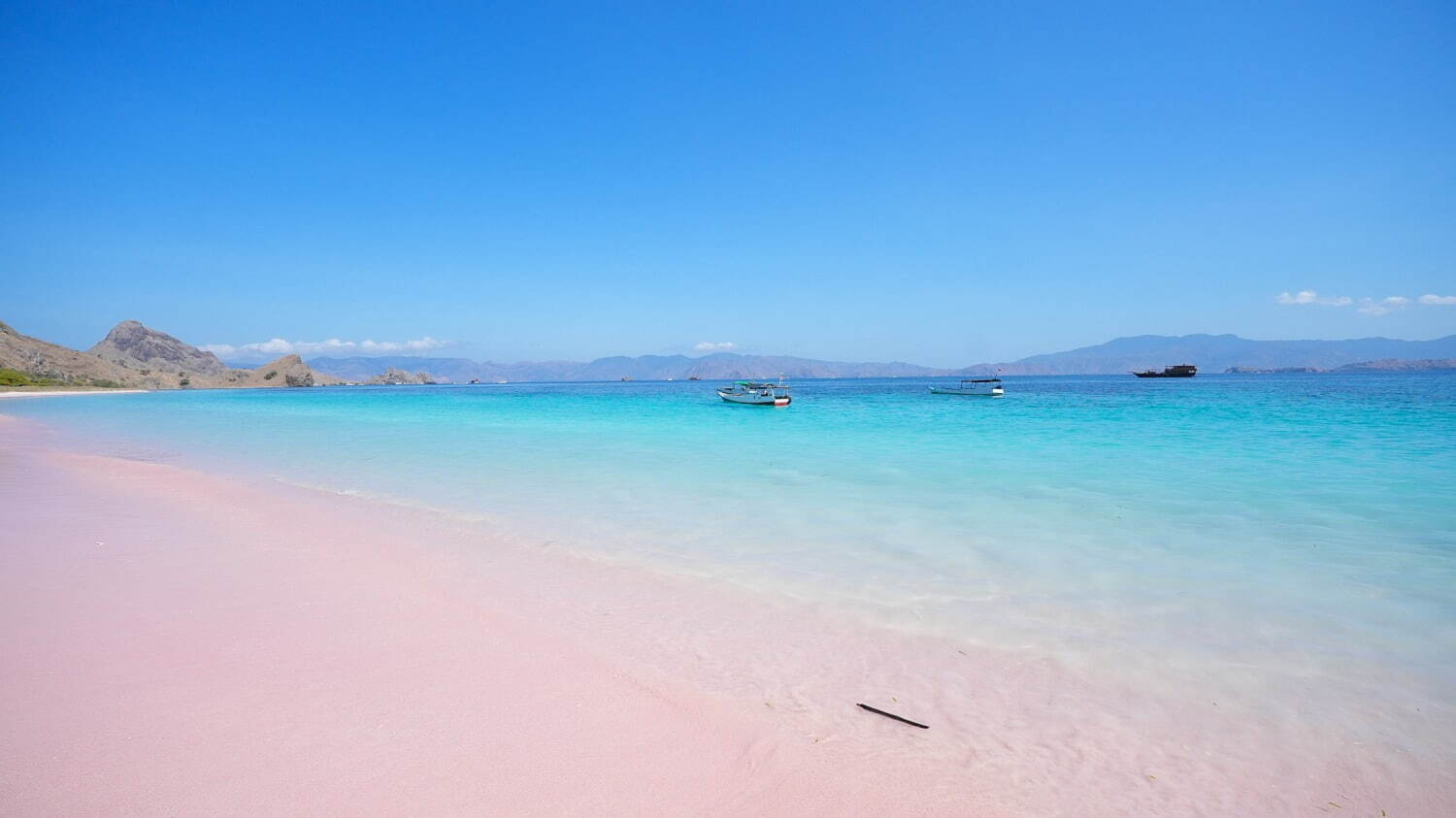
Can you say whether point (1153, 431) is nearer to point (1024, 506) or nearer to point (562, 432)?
point (1024, 506)

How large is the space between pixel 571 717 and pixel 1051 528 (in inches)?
265

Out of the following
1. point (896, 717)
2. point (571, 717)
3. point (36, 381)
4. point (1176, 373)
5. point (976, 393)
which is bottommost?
point (896, 717)

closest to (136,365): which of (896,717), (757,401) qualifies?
(757,401)

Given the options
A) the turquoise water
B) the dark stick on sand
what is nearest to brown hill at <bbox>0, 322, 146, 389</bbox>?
the turquoise water

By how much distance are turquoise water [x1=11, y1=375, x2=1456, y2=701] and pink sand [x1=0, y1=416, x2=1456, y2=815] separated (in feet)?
2.58

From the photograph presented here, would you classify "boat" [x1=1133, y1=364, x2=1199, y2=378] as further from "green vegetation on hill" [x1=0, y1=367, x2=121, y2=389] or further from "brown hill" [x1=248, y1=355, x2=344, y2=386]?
"brown hill" [x1=248, y1=355, x2=344, y2=386]

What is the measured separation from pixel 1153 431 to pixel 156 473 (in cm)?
2746

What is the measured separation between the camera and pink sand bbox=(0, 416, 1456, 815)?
2539 millimetres

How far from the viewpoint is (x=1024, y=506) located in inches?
355

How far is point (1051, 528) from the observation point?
7719mm

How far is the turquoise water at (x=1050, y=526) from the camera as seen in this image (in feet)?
14.9

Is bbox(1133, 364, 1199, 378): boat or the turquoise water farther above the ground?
bbox(1133, 364, 1199, 378): boat

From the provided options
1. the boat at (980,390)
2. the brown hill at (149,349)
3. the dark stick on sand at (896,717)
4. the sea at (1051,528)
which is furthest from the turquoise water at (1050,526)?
the brown hill at (149,349)

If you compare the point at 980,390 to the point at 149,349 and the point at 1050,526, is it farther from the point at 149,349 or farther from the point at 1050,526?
the point at 149,349
